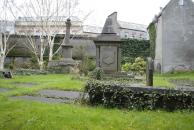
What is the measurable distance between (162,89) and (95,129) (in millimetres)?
2827

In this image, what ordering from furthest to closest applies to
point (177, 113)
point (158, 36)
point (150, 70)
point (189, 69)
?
point (158, 36) → point (189, 69) → point (150, 70) → point (177, 113)

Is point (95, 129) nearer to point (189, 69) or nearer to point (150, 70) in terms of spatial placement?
point (150, 70)

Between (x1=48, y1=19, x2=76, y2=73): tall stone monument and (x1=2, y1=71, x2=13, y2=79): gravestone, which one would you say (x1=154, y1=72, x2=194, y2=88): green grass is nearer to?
(x1=48, y1=19, x2=76, y2=73): tall stone monument

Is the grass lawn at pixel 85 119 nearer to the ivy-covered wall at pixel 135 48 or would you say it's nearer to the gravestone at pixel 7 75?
the gravestone at pixel 7 75

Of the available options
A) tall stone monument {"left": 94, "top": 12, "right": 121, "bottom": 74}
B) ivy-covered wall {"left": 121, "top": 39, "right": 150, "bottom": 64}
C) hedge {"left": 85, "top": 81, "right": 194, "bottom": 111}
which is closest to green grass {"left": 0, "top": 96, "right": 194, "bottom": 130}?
hedge {"left": 85, "top": 81, "right": 194, "bottom": 111}

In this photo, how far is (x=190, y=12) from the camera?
3412 centimetres

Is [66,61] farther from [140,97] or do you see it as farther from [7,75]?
[140,97]

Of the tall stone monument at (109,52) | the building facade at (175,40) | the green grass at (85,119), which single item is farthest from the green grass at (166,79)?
the green grass at (85,119)

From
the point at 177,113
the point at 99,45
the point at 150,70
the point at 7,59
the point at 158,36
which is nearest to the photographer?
the point at 177,113

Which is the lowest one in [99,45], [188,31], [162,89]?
[162,89]

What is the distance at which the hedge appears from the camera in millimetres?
9000

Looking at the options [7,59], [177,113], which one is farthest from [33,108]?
[7,59]

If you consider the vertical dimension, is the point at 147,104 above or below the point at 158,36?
below

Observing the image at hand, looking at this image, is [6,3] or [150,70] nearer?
[150,70]
